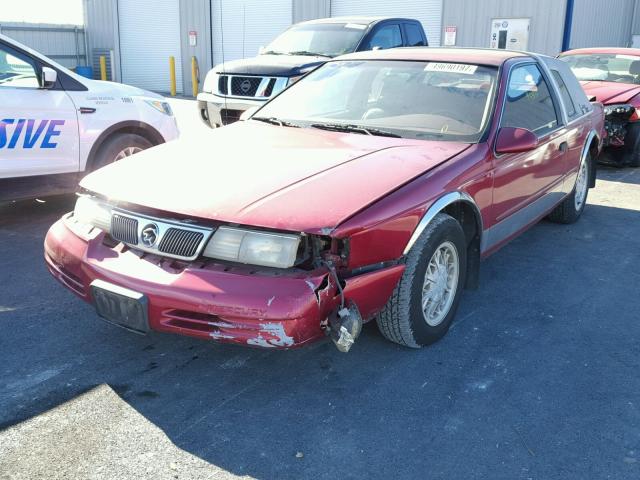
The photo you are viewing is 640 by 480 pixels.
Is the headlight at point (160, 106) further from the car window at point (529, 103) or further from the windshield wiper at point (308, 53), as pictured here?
the car window at point (529, 103)

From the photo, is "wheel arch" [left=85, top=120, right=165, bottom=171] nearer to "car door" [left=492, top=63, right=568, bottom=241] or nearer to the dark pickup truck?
the dark pickup truck

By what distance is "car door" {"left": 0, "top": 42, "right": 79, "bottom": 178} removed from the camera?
516cm

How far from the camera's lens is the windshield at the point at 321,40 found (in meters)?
9.20

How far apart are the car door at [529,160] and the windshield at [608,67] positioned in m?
5.10

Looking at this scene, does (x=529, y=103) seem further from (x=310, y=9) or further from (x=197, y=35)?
(x=197, y=35)

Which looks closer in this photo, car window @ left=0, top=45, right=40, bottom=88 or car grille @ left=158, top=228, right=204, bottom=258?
car grille @ left=158, top=228, right=204, bottom=258

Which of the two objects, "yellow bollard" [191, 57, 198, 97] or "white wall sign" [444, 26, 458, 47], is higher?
"white wall sign" [444, 26, 458, 47]

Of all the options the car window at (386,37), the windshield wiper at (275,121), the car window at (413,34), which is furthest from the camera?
the car window at (413,34)

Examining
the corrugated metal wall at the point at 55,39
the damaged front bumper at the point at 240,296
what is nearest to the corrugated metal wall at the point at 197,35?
the corrugated metal wall at the point at 55,39

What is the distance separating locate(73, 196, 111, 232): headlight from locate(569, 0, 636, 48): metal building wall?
16.2 m

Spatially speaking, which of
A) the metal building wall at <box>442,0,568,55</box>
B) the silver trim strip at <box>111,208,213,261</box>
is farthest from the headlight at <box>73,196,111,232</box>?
the metal building wall at <box>442,0,568,55</box>

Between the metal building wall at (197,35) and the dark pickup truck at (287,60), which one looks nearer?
the dark pickup truck at (287,60)

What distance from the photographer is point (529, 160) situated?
432 centimetres

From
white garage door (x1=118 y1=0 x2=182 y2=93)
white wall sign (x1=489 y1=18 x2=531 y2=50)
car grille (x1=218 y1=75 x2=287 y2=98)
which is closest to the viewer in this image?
car grille (x1=218 y1=75 x2=287 y2=98)
